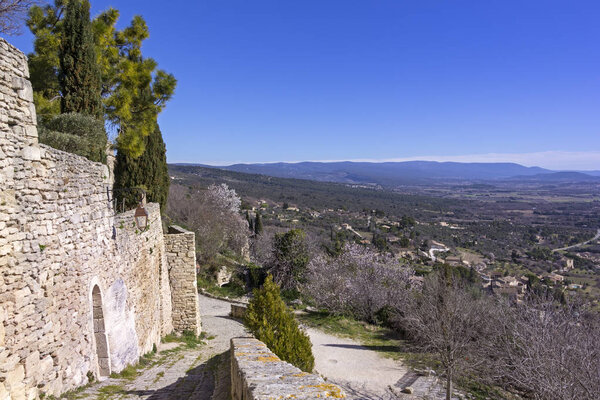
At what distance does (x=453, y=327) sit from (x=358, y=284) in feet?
31.1

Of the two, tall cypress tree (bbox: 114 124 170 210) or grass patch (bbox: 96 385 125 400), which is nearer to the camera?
grass patch (bbox: 96 385 125 400)

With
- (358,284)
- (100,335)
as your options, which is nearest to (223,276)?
(358,284)

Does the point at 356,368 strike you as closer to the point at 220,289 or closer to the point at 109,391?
the point at 109,391

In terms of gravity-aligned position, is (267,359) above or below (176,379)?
above

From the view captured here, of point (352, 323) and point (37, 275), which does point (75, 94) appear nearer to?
point (37, 275)

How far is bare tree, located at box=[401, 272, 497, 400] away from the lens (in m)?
12.9

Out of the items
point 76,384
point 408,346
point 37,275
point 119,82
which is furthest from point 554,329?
point 119,82

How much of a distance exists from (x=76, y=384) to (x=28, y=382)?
140 cm

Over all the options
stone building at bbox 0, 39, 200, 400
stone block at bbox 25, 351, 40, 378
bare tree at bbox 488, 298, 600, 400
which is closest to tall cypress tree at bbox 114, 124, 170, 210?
stone building at bbox 0, 39, 200, 400

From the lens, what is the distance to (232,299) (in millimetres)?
23578

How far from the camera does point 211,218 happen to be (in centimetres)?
2988

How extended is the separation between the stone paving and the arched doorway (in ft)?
0.81

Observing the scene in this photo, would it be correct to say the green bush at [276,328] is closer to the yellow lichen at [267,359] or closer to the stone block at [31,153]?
the yellow lichen at [267,359]

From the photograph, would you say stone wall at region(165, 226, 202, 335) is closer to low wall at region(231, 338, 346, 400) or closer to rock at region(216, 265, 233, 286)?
low wall at region(231, 338, 346, 400)
